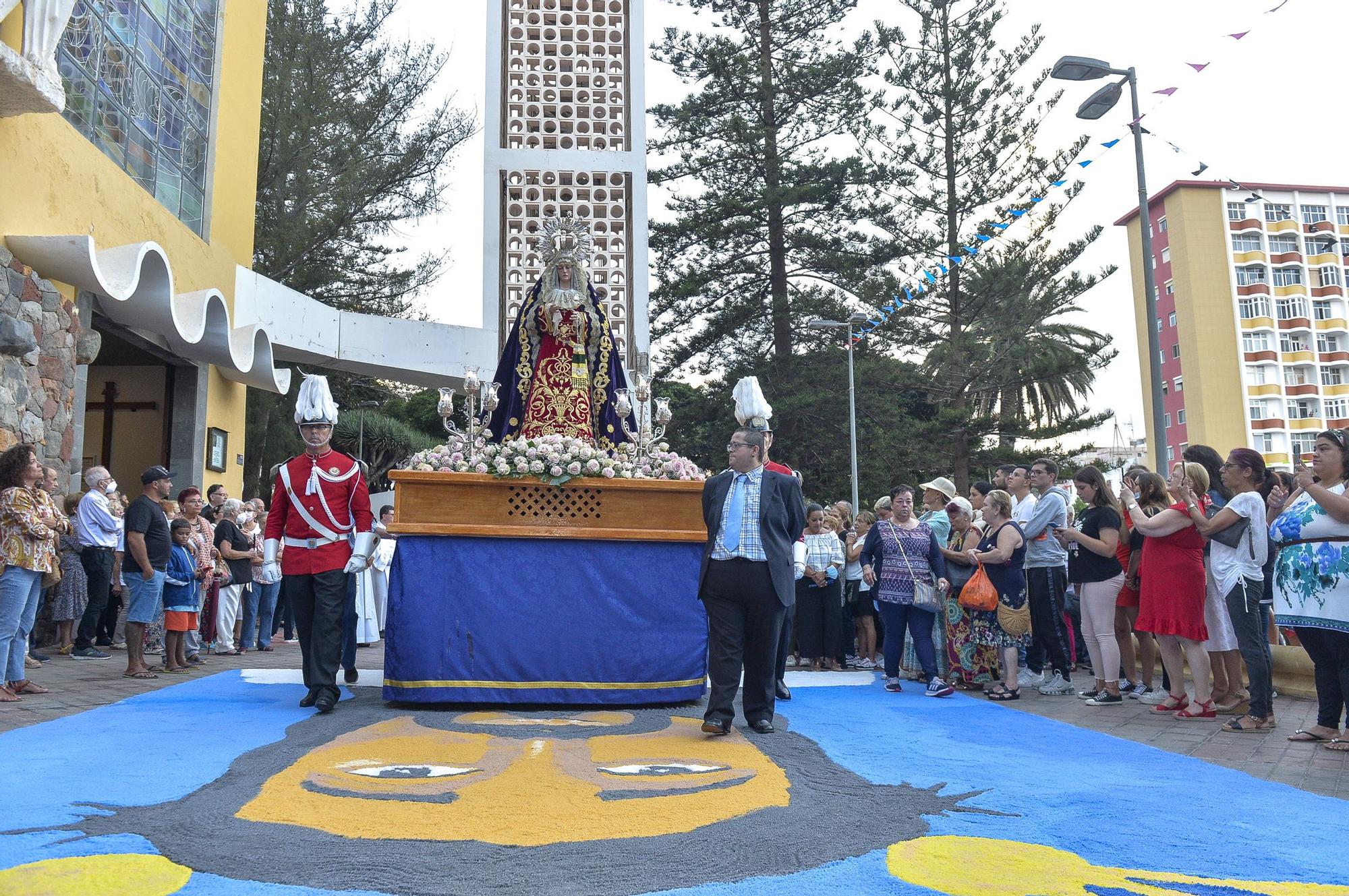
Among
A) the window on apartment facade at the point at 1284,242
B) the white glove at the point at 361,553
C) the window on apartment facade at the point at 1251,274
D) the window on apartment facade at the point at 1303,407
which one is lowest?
the white glove at the point at 361,553

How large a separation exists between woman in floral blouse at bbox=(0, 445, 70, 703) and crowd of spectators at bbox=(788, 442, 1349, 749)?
18.7 ft

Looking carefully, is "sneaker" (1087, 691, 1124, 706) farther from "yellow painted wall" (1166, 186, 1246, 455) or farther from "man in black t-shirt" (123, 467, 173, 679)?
"yellow painted wall" (1166, 186, 1246, 455)

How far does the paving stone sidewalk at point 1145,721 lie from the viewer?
15.6 feet

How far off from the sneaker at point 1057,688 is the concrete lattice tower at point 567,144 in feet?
24.1

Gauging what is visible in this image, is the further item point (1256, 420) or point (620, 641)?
point (1256, 420)

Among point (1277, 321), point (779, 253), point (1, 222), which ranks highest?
point (1277, 321)

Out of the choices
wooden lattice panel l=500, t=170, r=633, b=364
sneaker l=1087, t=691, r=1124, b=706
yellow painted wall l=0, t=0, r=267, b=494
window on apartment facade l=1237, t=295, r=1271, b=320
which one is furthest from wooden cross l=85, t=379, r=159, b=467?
window on apartment facade l=1237, t=295, r=1271, b=320

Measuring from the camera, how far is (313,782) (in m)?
3.99

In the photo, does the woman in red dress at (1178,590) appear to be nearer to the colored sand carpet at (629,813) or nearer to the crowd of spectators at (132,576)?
the colored sand carpet at (629,813)

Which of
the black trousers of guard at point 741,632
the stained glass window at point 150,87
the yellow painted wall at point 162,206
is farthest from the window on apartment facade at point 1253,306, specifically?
the black trousers of guard at point 741,632

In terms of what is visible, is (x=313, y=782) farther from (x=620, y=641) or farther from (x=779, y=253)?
(x=779, y=253)

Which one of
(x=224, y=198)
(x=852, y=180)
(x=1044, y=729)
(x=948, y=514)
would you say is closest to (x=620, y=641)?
(x=1044, y=729)

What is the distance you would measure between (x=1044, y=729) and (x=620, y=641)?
248cm

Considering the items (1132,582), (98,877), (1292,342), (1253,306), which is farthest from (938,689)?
(1292,342)
